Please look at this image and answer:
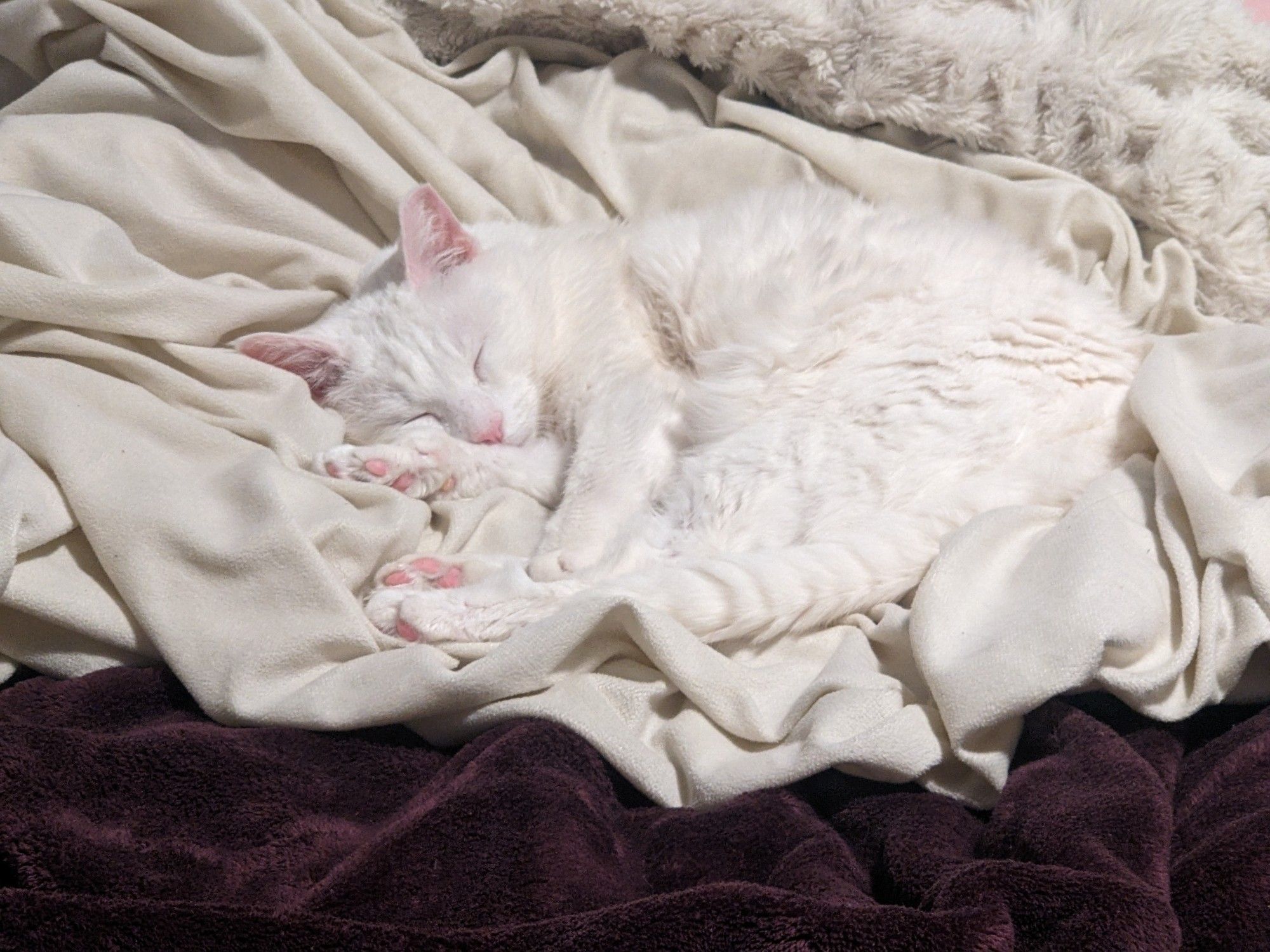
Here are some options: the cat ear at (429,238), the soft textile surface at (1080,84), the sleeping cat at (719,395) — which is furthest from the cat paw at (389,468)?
the soft textile surface at (1080,84)

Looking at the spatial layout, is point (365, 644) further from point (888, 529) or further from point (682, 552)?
point (888, 529)

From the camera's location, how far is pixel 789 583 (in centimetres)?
133

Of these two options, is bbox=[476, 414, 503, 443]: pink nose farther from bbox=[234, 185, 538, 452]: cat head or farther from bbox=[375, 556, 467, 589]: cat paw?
bbox=[375, 556, 467, 589]: cat paw

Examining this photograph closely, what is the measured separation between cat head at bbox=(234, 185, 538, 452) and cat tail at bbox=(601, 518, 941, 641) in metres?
0.58

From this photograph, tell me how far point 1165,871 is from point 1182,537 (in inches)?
19.6

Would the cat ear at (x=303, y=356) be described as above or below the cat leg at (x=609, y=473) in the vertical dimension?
above

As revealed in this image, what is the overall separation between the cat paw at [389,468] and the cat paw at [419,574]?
0.64 feet

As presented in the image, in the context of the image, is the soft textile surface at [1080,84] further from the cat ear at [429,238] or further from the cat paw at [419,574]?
the cat paw at [419,574]

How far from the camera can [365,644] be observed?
1342 millimetres

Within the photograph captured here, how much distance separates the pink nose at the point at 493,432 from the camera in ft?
5.91

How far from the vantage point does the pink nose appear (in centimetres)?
180

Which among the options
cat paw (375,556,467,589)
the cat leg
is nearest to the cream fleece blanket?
cat paw (375,556,467,589)

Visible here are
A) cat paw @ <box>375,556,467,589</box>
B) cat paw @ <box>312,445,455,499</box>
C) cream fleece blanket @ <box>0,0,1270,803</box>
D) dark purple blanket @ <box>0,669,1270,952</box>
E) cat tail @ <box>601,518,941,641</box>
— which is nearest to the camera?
dark purple blanket @ <box>0,669,1270,952</box>

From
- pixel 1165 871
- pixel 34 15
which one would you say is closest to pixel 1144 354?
pixel 1165 871
